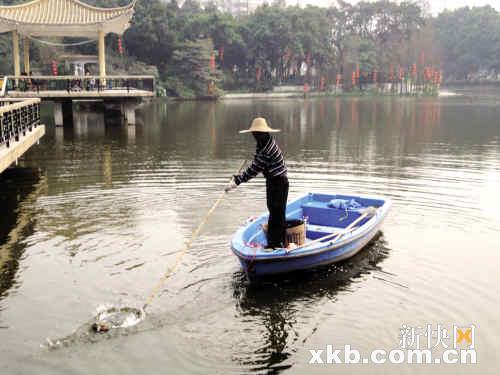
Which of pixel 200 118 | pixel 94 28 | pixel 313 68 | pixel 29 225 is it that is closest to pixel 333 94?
pixel 313 68

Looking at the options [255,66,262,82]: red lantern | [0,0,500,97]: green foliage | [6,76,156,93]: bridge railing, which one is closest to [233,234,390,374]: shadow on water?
[6,76,156,93]: bridge railing

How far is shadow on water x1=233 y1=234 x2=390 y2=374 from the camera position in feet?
20.4

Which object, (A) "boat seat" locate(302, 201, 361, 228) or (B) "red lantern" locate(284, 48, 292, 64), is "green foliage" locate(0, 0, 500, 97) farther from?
(A) "boat seat" locate(302, 201, 361, 228)

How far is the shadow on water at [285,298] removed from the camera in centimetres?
621

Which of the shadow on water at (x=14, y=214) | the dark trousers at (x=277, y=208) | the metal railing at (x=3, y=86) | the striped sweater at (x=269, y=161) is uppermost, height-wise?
the metal railing at (x=3, y=86)

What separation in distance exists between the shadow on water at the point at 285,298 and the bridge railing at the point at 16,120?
25.1 feet

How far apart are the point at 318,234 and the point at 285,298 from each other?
200 cm

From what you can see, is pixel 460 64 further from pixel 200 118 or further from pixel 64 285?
pixel 64 285

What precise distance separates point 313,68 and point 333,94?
9.32 m

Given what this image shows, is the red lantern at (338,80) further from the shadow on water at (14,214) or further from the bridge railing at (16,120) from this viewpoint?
the shadow on water at (14,214)

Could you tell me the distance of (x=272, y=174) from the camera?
7.99 meters

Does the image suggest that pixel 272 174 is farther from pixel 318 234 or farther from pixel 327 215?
pixel 327 215

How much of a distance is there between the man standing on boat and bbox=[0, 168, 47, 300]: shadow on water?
3.86 m

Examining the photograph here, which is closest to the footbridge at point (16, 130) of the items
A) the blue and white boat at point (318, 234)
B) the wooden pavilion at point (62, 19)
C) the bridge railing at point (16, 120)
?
the bridge railing at point (16, 120)
